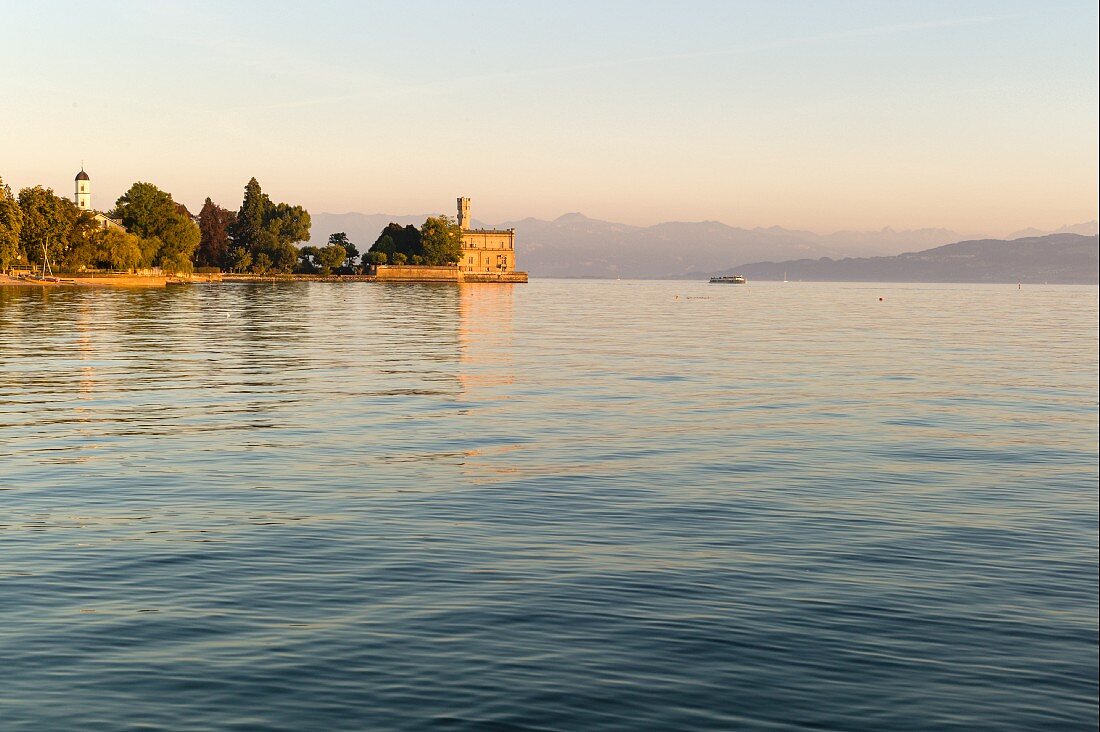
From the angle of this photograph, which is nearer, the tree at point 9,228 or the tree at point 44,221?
the tree at point 9,228

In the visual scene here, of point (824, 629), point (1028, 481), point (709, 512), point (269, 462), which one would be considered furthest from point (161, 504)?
point (1028, 481)

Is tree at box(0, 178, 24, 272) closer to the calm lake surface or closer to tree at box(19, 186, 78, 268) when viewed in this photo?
tree at box(19, 186, 78, 268)

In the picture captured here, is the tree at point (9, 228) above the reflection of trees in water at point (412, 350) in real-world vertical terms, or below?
above

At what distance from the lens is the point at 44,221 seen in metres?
167

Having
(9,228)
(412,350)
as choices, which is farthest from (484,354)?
(9,228)

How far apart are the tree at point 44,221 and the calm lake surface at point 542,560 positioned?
13743cm

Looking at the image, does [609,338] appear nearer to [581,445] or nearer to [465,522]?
[581,445]

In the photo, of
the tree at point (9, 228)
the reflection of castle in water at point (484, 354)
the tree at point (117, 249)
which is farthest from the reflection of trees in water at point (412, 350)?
the tree at point (117, 249)

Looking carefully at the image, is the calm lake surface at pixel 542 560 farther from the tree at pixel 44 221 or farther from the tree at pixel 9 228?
the tree at pixel 44 221

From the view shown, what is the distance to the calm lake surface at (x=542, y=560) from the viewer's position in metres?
11.8

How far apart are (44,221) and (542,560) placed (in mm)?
168416

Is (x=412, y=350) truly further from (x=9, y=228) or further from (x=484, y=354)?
(x=9, y=228)

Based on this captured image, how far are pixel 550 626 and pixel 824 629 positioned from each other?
3375mm

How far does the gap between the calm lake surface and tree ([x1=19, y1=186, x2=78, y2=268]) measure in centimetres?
13743
